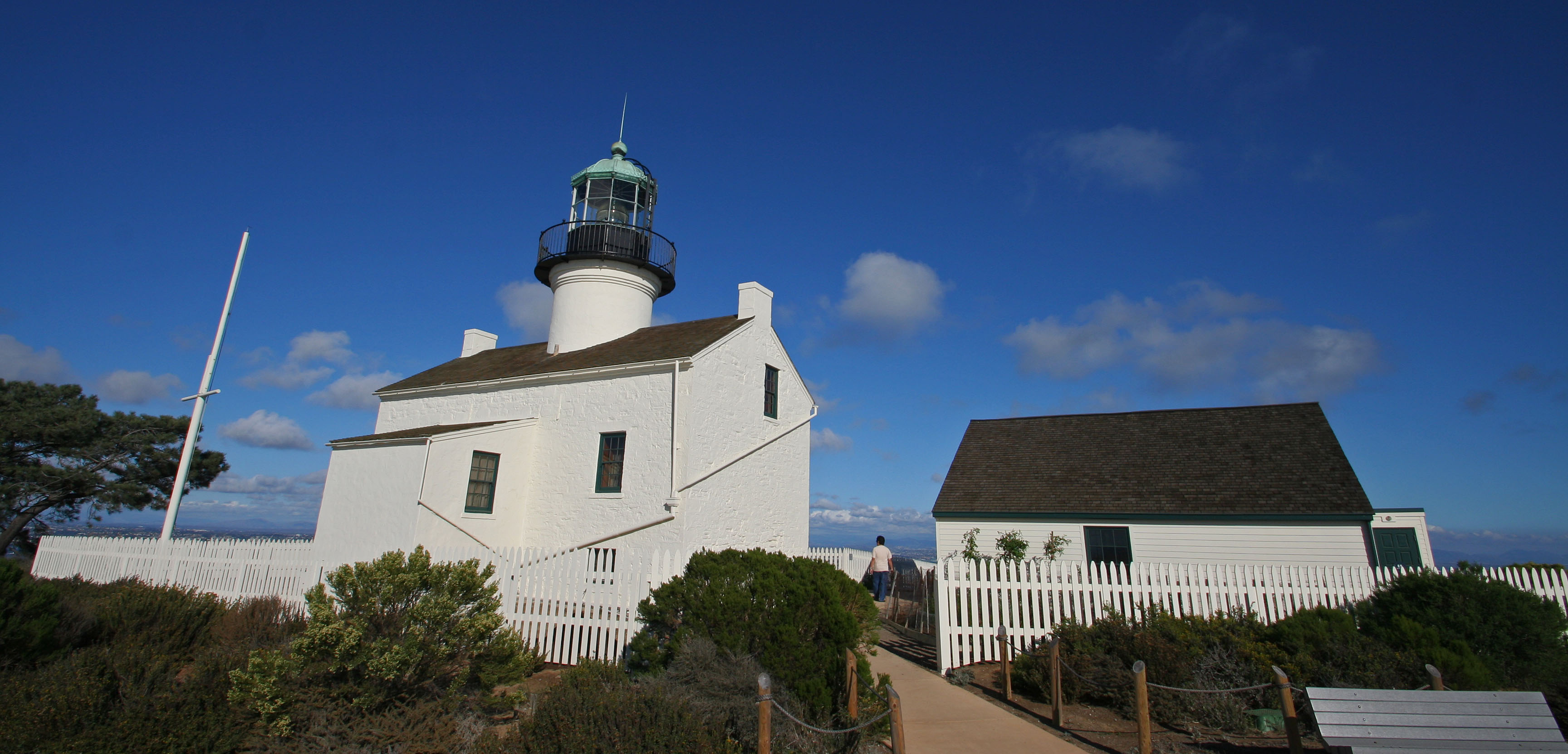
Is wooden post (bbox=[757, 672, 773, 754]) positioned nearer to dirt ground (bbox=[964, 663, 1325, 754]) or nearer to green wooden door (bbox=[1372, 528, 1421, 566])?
dirt ground (bbox=[964, 663, 1325, 754])

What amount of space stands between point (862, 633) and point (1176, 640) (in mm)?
3777

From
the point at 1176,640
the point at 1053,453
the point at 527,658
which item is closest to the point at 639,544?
the point at 527,658

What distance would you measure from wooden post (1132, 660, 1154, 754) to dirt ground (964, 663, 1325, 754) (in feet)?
1.10

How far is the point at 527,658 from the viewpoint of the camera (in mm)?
7719

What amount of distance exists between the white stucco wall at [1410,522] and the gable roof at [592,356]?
54.5 ft

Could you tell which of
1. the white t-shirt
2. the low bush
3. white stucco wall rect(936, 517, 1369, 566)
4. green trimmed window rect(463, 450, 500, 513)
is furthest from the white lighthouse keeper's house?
the low bush

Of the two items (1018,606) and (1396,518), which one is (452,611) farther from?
(1396,518)

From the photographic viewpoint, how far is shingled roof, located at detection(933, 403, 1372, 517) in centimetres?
1642

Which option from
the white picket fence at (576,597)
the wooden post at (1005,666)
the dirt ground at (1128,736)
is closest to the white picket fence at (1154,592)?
the wooden post at (1005,666)

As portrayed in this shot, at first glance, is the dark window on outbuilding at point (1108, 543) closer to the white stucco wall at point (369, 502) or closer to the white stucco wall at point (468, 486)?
the white stucco wall at point (468, 486)

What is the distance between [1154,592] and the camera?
382 inches

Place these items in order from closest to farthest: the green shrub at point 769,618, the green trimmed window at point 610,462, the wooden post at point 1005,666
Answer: the green shrub at point 769,618
the wooden post at point 1005,666
the green trimmed window at point 610,462

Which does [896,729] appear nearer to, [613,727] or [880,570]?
[613,727]

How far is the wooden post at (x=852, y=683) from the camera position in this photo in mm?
6594
